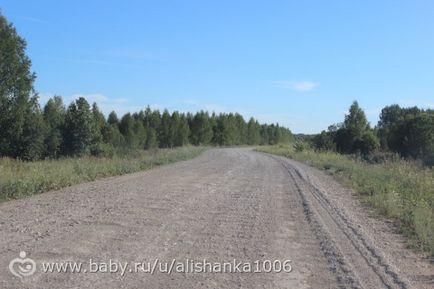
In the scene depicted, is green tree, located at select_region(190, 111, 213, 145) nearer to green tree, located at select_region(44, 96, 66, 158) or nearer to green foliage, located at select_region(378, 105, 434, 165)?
green foliage, located at select_region(378, 105, 434, 165)

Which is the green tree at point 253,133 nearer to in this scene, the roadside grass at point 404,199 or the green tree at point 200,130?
the green tree at point 200,130

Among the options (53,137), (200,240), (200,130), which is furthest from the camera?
(200,130)

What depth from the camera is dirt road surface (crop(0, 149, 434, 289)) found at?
6.63 meters

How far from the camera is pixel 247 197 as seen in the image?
15.0 meters

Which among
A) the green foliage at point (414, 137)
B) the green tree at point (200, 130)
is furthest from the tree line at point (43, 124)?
the green foliage at point (414, 137)

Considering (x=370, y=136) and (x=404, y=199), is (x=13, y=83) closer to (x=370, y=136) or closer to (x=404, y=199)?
(x=404, y=199)

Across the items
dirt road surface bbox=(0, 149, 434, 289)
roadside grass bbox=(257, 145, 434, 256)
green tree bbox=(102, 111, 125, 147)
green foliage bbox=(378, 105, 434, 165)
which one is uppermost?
green foliage bbox=(378, 105, 434, 165)

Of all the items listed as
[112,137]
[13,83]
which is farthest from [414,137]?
[13,83]

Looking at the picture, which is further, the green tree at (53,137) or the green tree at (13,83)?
the green tree at (53,137)

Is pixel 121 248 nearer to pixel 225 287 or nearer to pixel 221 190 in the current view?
pixel 225 287

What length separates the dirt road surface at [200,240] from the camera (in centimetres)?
663

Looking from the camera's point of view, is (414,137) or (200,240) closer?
(200,240)

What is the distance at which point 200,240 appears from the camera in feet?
29.0

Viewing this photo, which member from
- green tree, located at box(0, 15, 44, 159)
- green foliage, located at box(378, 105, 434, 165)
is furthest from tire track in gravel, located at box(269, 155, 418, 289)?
green foliage, located at box(378, 105, 434, 165)
